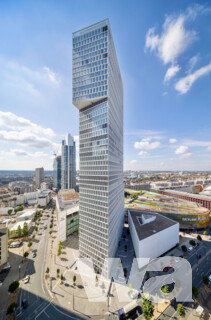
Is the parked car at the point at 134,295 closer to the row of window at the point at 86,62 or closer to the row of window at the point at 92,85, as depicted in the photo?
the row of window at the point at 92,85

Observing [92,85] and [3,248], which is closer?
[92,85]

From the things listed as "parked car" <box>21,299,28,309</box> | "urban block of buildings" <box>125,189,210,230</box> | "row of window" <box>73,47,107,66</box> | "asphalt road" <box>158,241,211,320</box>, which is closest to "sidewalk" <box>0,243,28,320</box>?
"parked car" <box>21,299,28,309</box>

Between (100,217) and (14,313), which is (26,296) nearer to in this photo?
(14,313)

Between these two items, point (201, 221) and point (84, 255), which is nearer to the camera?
point (84, 255)

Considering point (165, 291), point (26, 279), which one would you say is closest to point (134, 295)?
point (165, 291)

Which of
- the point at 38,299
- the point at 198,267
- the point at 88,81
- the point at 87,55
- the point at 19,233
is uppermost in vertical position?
the point at 87,55

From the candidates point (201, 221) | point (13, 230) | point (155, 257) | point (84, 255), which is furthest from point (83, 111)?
point (201, 221)

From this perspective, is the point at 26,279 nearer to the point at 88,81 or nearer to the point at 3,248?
the point at 3,248

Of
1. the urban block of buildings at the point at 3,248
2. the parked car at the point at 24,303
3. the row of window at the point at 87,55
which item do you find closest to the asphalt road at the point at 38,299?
the parked car at the point at 24,303
